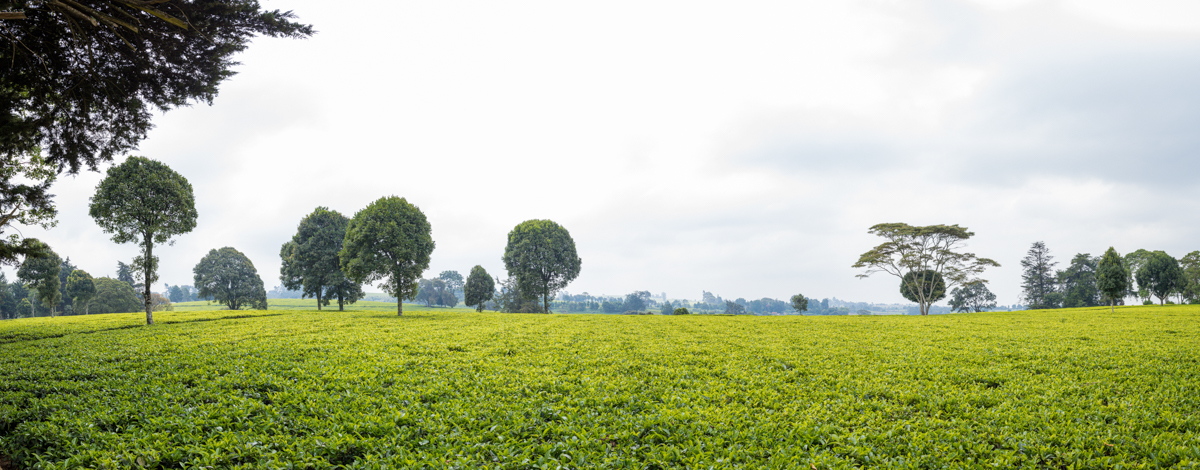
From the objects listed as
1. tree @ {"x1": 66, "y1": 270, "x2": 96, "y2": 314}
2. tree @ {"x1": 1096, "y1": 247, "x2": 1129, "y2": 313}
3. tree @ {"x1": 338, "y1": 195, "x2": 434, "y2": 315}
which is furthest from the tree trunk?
tree @ {"x1": 1096, "y1": 247, "x2": 1129, "y2": 313}

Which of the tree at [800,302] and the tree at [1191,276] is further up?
the tree at [1191,276]

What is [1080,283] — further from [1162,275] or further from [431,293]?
[431,293]

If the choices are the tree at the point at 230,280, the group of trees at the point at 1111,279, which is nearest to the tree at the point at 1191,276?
the group of trees at the point at 1111,279

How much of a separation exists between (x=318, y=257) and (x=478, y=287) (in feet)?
59.0

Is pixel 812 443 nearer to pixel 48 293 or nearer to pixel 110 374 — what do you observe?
pixel 110 374

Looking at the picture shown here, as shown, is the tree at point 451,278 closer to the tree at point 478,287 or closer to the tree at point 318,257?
the tree at point 478,287

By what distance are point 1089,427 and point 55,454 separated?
1429cm

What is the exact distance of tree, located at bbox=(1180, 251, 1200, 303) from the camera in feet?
177

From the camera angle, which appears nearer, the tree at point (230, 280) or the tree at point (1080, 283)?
the tree at point (230, 280)

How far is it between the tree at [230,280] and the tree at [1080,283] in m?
113

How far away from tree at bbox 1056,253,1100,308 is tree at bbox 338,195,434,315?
292ft

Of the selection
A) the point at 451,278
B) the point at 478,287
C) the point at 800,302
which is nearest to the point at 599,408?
the point at 478,287

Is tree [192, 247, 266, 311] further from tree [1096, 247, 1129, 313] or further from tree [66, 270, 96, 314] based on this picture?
tree [1096, 247, 1129, 313]

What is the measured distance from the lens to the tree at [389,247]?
30000mm
